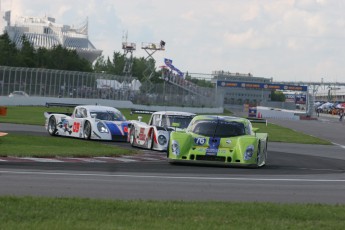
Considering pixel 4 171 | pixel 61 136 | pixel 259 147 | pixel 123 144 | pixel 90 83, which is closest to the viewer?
pixel 4 171

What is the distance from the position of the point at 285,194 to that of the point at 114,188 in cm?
290

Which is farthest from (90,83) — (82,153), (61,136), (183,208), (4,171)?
(183,208)

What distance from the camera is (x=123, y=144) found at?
1130 inches

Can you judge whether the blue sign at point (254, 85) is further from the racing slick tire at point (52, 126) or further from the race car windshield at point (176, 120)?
the race car windshield at point (176, 120)

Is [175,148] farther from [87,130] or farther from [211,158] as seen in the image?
[87,130]

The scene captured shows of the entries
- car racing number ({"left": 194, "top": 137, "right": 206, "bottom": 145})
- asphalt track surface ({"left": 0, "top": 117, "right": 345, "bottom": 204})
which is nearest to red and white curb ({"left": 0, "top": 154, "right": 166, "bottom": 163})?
asphalt track surface ({"left": 0, "top": 117, "right": 345, "bottom": 204})

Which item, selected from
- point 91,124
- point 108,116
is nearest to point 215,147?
point 91,124

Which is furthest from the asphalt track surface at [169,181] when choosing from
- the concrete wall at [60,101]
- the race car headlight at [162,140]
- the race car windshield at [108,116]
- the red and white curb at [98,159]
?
the concrete wall at [60,101]

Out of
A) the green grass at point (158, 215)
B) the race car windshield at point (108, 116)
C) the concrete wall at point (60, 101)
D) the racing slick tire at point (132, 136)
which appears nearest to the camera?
the green grass at point (158, 215)

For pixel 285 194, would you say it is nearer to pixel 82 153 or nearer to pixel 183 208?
pixel 183 208

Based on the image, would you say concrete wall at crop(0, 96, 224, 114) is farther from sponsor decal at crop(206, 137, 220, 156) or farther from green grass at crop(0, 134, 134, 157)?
sponsor decal at crop(206, 137, 220, 156)

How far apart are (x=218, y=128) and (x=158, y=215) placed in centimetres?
1116

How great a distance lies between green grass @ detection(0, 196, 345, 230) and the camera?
9.41 m

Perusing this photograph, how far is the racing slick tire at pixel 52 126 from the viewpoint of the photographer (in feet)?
104
